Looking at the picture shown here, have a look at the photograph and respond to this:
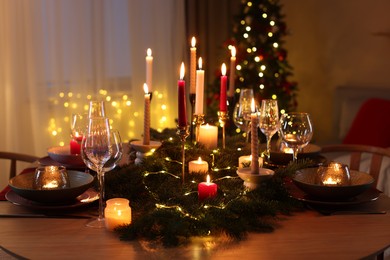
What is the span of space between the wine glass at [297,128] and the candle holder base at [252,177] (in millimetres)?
305

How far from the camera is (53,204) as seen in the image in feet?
6.02

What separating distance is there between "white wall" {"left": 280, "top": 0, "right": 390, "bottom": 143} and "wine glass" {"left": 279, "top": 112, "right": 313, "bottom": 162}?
123 inches

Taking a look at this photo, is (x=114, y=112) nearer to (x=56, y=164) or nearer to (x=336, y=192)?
(x=56, y=164)

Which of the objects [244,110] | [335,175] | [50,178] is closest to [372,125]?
[244,110]

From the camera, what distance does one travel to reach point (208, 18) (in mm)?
5062

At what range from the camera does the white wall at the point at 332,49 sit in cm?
504

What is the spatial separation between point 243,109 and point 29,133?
213cm

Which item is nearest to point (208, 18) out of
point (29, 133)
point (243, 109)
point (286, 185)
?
point (29, 133)

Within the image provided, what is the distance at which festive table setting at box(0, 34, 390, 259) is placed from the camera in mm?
1556

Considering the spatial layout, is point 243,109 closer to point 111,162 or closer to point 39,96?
point 111,162

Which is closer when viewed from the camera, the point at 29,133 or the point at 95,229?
the point at 95,229

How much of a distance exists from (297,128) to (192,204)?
1.87 ft

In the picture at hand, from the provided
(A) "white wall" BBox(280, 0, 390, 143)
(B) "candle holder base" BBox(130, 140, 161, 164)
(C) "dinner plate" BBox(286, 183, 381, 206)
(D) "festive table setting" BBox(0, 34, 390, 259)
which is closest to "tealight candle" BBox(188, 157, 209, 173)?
(D) "festive table setting" BBox(0, 34, 390, 259)

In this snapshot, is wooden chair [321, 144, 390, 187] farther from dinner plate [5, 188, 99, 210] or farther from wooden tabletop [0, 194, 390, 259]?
dinner plate [5, 188, 99, 210]
